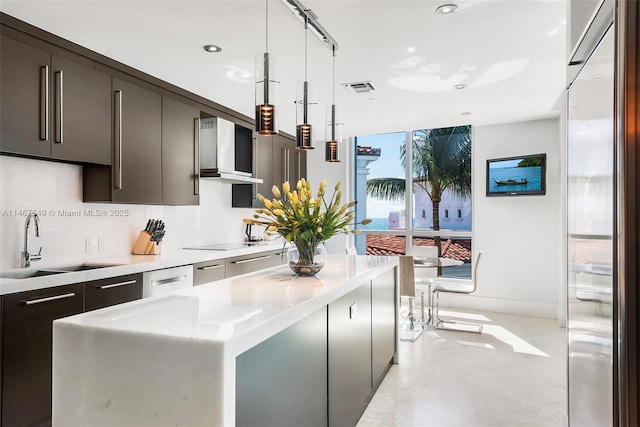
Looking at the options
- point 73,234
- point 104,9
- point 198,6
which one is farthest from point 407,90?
point 73,234

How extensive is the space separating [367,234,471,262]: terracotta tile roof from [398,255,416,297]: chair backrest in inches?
78.8

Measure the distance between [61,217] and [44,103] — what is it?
891 millimetres

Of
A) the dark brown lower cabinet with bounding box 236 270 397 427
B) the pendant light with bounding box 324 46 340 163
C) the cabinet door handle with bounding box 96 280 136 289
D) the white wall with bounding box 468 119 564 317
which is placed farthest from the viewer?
the white wall with bounding box 468 119 564 317

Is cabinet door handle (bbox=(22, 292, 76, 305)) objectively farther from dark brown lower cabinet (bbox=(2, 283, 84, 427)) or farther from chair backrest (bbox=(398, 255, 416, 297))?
chair backrest (bbox=(398, 255, 416, 297))

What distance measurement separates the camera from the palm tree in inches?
234

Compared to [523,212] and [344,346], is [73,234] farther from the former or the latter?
[523,212]

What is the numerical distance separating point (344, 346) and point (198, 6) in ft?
6.65

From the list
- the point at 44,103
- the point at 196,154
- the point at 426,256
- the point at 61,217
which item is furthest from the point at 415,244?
the point at 44,103

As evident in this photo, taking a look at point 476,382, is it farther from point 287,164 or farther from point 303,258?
point 287,164

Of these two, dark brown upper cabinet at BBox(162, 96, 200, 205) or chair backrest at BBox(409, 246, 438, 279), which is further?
chair backrest at BBox(409, 246, 438, 279)

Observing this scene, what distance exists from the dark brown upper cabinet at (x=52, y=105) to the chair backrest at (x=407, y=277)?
2813 millimetres

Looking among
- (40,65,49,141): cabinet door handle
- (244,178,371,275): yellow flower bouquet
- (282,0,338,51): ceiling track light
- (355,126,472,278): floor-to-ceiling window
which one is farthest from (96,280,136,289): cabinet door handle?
(355,126,472,278): floor-to-ceiling window

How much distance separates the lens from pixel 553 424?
2.52 meters

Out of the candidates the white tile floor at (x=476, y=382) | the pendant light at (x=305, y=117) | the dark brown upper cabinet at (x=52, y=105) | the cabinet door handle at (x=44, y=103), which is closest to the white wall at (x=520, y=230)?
the white tile floor at (x=476, y=382)
